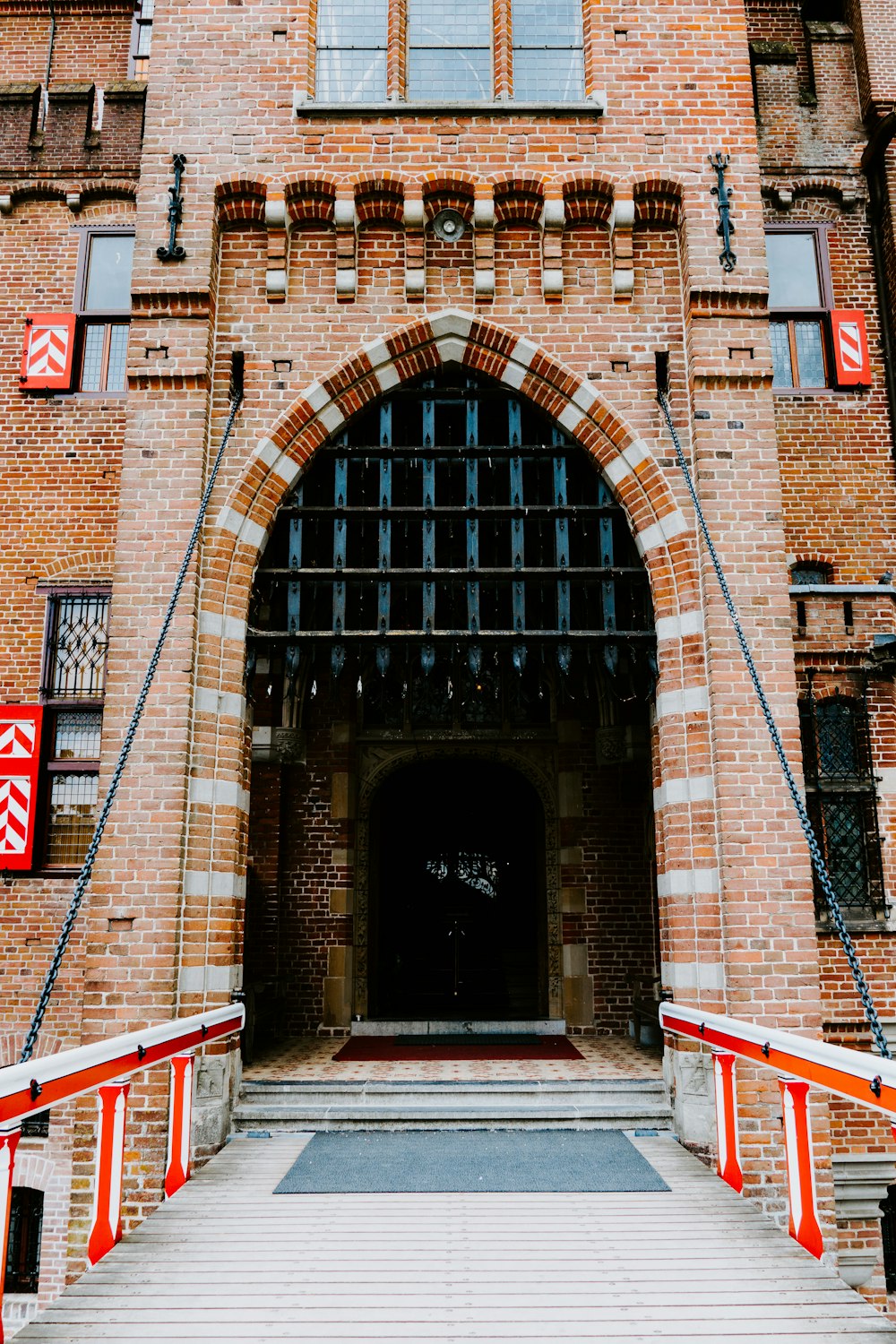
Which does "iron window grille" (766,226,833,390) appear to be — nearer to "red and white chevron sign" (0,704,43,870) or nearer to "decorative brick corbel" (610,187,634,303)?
"decorative brick corbel" (610,187,634,303)

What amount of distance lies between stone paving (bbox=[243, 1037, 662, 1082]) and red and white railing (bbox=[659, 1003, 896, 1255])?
170cm

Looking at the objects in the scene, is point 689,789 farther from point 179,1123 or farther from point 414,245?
point 414,245

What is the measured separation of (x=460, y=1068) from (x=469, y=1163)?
2.05 metres

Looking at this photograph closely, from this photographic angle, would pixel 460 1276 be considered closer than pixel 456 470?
Yes

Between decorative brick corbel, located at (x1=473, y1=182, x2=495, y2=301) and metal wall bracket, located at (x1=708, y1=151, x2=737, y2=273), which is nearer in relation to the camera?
metal wall bracket, located at (x1=708, y1=151, x2=737, y2=273)

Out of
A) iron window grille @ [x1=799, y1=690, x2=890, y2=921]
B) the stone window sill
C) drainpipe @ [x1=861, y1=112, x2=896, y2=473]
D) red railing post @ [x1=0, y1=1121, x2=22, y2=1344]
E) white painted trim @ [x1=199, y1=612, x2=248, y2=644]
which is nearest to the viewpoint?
red railing post @ [x1=0, y1=1121, x2=22, y2=1344]

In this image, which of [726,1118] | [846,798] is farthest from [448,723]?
[726,1118]

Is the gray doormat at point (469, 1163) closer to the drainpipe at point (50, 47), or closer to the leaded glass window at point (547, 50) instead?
the leaded glass window at point (547, 50)

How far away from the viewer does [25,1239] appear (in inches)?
368

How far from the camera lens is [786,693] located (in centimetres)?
718

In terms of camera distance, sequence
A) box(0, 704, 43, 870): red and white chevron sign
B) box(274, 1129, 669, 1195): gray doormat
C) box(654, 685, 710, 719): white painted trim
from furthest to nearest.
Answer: box(0, 704, 43, 870): red and white chevron sign, box(654, 685, 710, 719): white painted trim, box(274, 1129, 669, 1195): gray doormat

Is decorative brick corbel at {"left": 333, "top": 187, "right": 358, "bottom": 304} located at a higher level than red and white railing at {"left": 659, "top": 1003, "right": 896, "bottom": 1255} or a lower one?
higher

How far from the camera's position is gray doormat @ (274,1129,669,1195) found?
566 centimetres

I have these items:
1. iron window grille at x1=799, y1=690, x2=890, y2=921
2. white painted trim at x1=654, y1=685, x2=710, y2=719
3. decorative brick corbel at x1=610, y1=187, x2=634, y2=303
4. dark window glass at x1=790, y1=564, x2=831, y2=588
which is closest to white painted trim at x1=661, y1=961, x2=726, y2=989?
white painted trim at x1=654, y1=685, x2=710, y2=719
